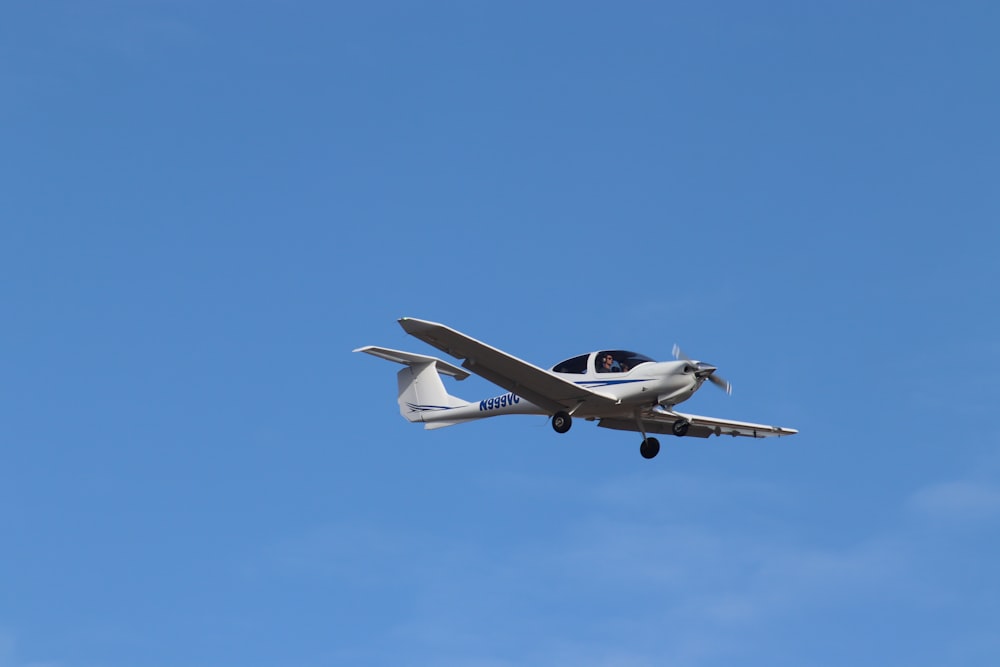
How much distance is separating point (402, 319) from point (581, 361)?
6.20 metres

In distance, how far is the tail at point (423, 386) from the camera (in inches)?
1800

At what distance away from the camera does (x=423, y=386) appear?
46.4 m

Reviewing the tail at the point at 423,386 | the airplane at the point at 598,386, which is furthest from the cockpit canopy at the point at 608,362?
the tail at the point at 423,386

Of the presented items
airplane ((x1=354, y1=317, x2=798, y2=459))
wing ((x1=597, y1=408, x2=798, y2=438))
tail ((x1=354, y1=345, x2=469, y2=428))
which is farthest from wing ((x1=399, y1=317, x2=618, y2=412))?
tail ((x1=354, y1=345, x2=469, y2=428))

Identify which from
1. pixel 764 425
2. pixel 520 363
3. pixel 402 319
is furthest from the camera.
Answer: pixel 764 425

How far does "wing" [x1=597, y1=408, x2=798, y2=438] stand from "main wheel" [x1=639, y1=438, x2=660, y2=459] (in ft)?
1.52

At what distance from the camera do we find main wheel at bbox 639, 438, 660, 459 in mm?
41938

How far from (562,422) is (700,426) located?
502cm

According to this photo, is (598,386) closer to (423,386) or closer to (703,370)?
(703,370)

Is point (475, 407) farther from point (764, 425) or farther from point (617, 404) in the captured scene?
point (764, 425)

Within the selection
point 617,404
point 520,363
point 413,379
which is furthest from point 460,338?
point 413,379

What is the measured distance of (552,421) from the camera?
4122 centimetres

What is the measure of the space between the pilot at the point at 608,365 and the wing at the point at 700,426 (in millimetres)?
1725

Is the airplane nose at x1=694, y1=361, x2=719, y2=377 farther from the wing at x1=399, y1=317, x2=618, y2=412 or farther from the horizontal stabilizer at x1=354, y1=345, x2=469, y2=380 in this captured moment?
the horizontal stabilizer at x1=354, y1=345, x2=469, y2=380
